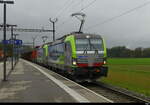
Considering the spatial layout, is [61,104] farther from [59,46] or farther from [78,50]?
[59,46]

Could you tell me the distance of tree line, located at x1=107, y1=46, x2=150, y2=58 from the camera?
14188 cm

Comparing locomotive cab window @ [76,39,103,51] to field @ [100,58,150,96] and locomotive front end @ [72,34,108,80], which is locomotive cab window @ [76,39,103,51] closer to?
locomotive front end @ [72,34,108,80]

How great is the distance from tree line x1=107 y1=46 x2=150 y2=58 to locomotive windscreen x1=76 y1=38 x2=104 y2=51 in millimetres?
121905

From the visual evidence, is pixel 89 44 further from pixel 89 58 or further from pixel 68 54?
pixel 68 54

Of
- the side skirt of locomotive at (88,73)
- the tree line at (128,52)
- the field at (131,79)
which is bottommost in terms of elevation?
the field at (131,79)

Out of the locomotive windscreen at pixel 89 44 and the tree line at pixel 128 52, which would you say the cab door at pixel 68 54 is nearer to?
the locomotive windscreen at pixel 89 44

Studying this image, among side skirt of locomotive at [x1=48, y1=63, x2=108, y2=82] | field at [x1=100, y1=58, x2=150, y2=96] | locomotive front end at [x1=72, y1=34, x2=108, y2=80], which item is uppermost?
locomotive front end at [x1=72, y1=34, x2=108, y2=80]

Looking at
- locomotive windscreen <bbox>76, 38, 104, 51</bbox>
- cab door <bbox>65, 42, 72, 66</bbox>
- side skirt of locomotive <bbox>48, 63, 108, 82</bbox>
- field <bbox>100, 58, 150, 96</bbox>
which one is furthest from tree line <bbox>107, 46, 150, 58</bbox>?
side skirt of locomotive <bbox>48, 63, 108, 82</bbox>

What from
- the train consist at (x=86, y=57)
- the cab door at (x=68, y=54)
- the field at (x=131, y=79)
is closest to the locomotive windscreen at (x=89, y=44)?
the train consist at (x=86, y=57)

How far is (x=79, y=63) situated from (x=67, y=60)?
1975 mm

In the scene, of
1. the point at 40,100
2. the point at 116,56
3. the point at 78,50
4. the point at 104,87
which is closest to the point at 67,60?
the point at 78,50

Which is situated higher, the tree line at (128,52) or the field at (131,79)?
the tree line at (128,52)

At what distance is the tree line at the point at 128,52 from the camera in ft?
465

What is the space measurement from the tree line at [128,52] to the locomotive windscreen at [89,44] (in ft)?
400
